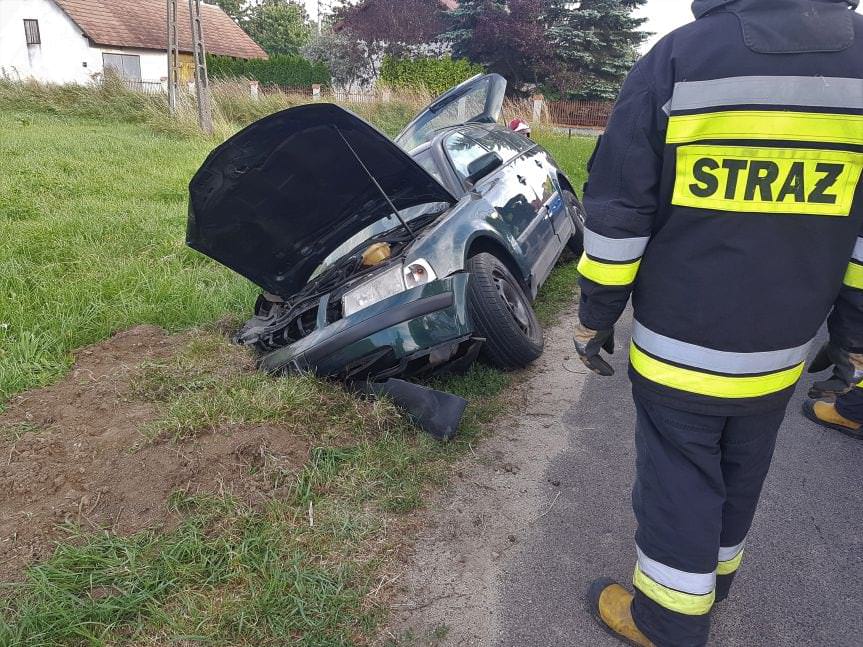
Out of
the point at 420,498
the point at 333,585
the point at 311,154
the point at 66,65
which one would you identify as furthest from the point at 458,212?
the point at 66,65

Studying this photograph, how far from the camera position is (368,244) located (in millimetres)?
4078

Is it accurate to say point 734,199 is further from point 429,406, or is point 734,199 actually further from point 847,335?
Result: point 429,406

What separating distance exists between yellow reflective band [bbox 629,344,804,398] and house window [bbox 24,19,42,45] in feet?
111

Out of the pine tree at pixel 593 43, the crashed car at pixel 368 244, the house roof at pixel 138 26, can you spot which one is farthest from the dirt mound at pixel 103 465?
the house roof at pixel 138 26

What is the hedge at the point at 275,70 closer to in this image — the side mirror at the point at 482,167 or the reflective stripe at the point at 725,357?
the side mirror at the point at 482,167

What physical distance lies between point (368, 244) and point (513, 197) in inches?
42.4

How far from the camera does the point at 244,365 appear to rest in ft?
11.3

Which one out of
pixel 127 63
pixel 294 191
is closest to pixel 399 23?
pixel 127 63

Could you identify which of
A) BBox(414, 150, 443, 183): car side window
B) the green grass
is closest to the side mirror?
BBox(414, 150, 443, 183): car side window

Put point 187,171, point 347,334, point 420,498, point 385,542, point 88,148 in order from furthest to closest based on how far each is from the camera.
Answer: point 88,148 → point 187,171 → point 347,334 → point 420,498 → point 385,542

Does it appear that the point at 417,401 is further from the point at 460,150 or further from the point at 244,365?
the point at 460,150

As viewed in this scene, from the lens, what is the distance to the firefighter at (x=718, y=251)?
1.43 metres

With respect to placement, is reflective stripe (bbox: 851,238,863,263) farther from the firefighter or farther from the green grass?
the green grass

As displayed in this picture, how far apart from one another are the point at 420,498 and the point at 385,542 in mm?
317
